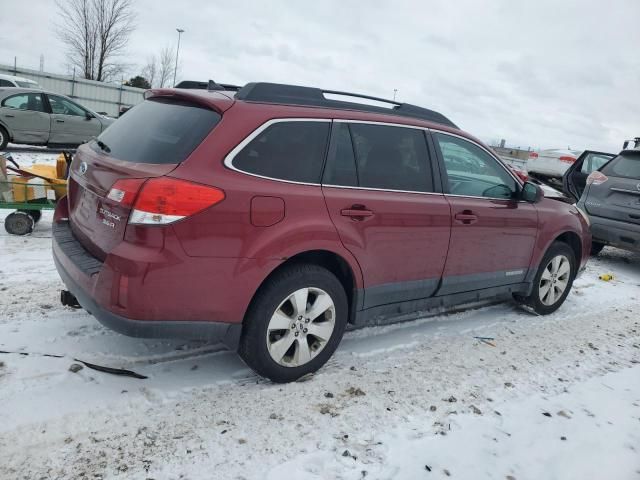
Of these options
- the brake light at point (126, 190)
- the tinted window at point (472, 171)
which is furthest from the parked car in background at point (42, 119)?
the tinted window at point (472, 171)

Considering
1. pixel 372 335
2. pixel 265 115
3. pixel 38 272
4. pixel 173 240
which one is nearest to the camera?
pixel 173 240

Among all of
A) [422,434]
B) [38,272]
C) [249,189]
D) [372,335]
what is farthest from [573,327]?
[38,272]

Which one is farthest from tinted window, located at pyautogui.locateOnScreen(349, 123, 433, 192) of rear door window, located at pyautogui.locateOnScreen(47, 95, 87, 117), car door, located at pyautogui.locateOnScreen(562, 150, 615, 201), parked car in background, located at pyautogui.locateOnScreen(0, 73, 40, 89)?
parked car in background, located at pyautogui.locateOnScreen(0, 73, 40, 89)

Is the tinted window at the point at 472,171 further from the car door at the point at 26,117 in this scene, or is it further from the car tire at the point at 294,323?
the car door at the point at 26,117

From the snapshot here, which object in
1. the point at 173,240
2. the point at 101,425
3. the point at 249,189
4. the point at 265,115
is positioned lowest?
the point at 101,425

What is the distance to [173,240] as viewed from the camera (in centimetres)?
263

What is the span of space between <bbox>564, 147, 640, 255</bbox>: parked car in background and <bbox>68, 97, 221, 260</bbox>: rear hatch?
254 inches

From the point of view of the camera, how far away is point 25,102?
1242 centimetres

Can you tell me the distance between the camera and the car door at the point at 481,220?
4.01 meters

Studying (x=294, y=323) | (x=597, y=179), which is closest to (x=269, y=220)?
(x=294, y=323)

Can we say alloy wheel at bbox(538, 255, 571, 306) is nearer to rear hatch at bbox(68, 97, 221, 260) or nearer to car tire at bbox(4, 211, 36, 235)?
rear hatch at bbox(68, 97, 221, 260)

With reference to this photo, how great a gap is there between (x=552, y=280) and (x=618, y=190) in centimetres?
314

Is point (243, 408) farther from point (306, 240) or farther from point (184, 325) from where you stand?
point (306, 240)

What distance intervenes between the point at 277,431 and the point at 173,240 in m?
1.17
